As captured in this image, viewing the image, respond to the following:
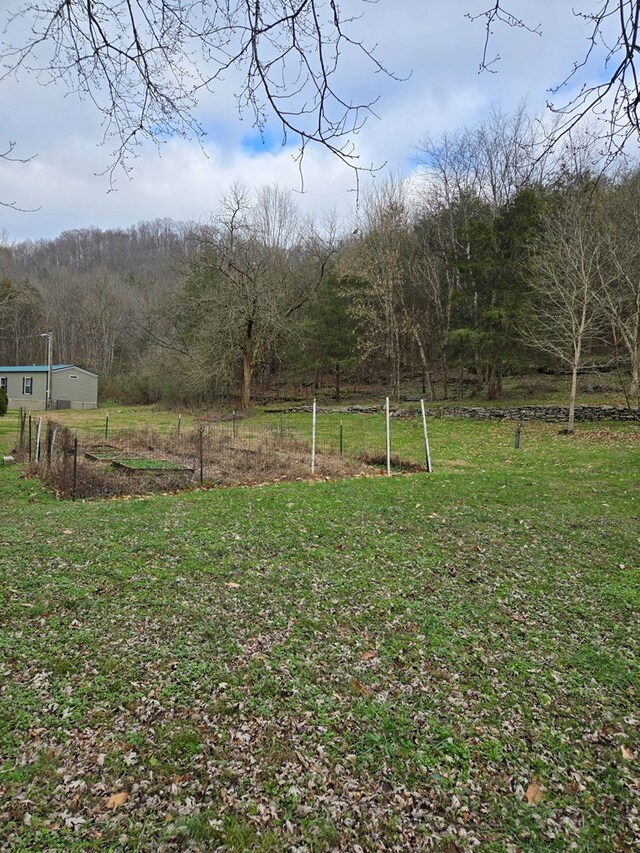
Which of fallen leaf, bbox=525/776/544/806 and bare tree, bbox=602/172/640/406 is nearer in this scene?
fallen leaf, bbox=525/776/544/806

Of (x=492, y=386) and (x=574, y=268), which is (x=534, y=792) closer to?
(x=574, y=268)

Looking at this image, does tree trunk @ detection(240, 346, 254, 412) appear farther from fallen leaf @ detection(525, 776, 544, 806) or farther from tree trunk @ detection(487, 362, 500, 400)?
fallen leaf @ detection(525, 776, 544, 806)

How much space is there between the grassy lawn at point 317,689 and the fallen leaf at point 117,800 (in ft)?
0.04

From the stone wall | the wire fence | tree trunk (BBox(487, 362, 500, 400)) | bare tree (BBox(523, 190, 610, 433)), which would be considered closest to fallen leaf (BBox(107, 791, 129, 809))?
the wire fence

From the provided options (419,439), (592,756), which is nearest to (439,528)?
(592,756)

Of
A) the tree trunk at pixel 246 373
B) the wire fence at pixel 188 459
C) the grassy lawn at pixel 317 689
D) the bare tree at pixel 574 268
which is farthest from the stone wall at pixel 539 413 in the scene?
the grassy lawn at pixel 317 689

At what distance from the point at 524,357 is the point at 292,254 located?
15.9 metres

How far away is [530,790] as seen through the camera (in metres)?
1.86

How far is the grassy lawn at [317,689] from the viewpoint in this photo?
1706 millimetres

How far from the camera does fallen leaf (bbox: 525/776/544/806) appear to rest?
5.97 feet

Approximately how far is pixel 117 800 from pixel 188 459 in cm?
989

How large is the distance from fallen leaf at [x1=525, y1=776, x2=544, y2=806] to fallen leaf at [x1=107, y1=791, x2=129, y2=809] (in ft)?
4.85

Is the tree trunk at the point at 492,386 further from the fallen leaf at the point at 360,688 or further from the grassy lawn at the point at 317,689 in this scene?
the fallen leaf at the point at 360,688

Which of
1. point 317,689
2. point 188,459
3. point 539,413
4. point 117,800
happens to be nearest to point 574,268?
point 539,413
